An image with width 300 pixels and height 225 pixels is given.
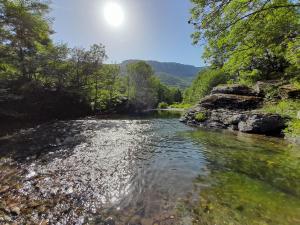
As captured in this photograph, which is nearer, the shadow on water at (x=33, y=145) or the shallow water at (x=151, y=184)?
the shallow water at (x=151, y=184)

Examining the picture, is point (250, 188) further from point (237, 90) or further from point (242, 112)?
point (237, 90)

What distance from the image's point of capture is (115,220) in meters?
6.64

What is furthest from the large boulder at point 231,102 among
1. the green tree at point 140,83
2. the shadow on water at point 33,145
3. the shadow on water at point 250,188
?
the green tree at point 140,83

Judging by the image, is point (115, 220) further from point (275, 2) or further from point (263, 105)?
point (263, 105)

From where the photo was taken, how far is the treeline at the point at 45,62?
28672 mm

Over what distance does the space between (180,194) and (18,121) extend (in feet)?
84.6

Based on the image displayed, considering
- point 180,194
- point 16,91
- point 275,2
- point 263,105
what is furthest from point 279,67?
point 16,91

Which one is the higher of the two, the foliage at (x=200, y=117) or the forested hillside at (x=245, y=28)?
the forested hillside at (x=245, y=28)

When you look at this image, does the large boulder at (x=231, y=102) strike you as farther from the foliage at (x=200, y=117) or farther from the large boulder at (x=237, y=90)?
the foliage at (x=200, y=117)

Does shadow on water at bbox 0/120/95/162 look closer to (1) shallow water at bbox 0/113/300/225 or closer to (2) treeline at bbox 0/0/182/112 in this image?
(1) shallow water at bbox 0/113/300/225

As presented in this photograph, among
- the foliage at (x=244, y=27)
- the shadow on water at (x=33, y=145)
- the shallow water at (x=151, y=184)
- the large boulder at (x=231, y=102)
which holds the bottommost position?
the shadow on water at (x=33, y=145)

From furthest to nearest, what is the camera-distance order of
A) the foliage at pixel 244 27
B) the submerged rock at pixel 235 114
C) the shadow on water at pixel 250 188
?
1. the submerged rock at pixel 235 114
2. the foliage at pixel 244 27
3. the shadow on water at pixel 250 188

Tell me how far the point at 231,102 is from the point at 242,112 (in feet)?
11.3

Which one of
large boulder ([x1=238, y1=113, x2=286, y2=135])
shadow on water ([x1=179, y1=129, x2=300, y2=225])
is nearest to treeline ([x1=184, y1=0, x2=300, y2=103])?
shadow on water ([x1=179, y1=129, x2=300, y2=225])
